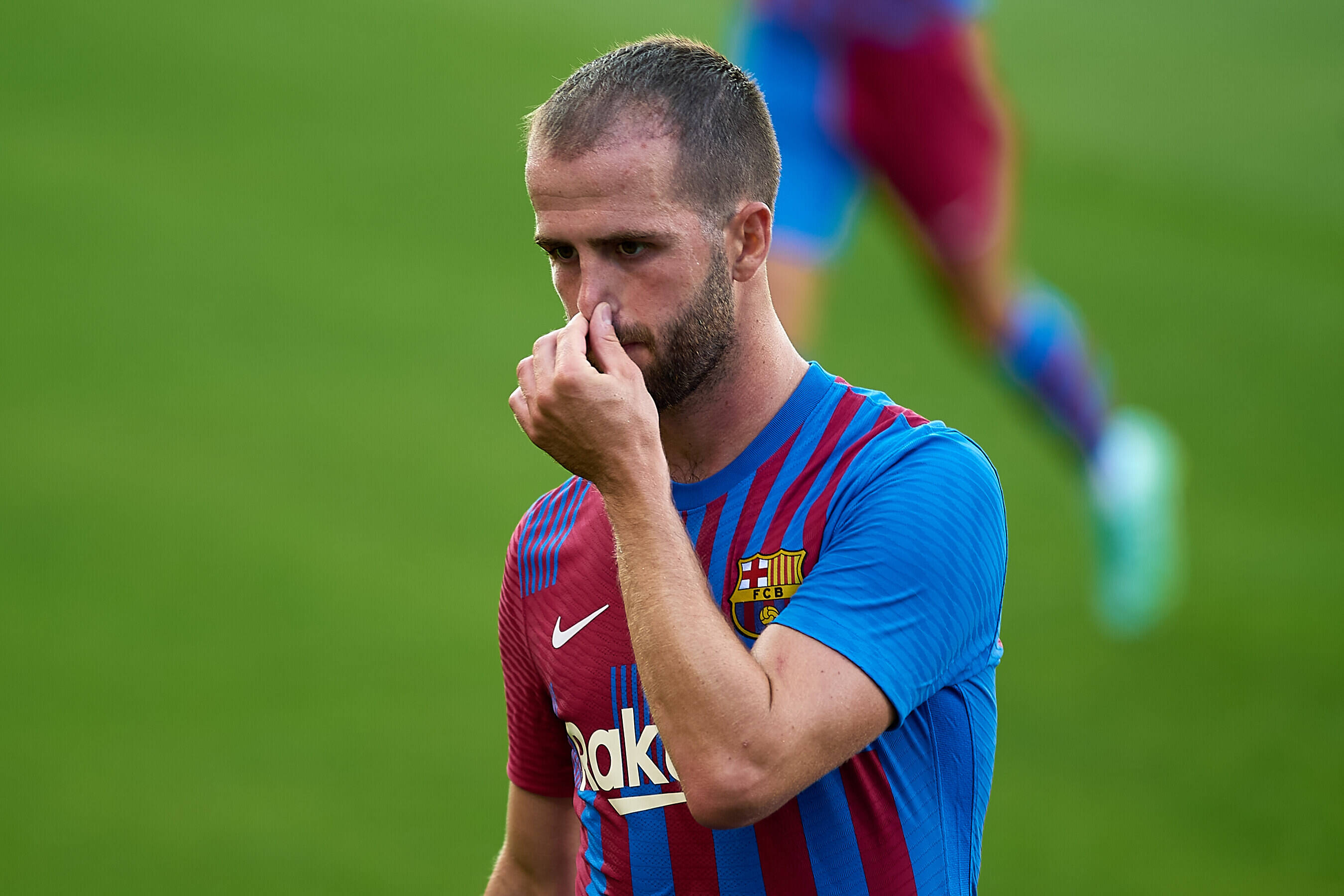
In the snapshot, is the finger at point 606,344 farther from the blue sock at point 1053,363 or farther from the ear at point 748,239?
the blue sock at point 1053,363

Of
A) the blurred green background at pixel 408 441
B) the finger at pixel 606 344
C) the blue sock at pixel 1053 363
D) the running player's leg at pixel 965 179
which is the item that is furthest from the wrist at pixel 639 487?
the blue sock at pixel 1053 363

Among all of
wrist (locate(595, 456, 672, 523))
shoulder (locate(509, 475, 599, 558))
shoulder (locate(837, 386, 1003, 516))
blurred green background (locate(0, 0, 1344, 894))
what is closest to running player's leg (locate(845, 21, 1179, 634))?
blurred green background (locate(0, 0, 1344, 894))

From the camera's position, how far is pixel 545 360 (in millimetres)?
2094

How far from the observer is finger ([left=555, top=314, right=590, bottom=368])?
2.04 metres

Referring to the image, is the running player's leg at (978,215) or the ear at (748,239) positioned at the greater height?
the running player's leg at (978,215)

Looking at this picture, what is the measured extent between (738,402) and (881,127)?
4.00 m

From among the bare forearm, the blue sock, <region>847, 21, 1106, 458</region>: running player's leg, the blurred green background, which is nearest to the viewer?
the bare forearm

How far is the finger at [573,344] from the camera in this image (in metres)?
2.04

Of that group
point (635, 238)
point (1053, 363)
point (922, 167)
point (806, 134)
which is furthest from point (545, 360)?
point (1053, 363)

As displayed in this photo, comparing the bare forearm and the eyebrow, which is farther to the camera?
the eyebrow

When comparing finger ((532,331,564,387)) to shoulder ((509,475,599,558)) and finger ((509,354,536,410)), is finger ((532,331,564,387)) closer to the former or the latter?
finger ((509,354,536,410))

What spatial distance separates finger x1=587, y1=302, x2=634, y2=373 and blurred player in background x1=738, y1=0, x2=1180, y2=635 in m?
3.35

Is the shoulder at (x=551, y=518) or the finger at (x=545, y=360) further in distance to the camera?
the shoulder at (x=551, y=518)

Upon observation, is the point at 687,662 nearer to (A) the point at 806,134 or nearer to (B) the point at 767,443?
(B) the point at 767,443
